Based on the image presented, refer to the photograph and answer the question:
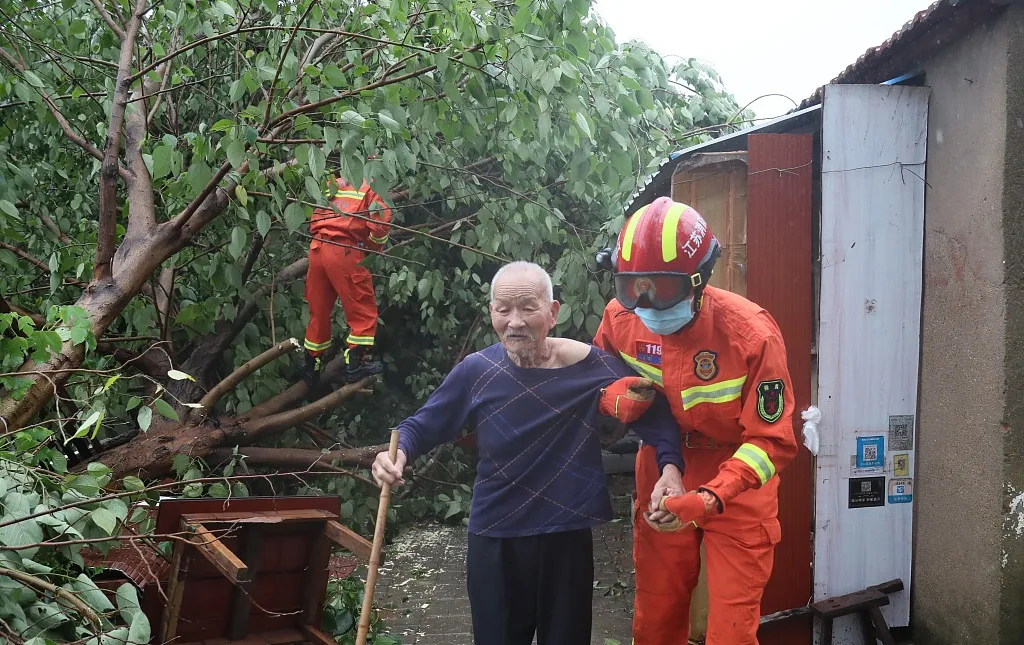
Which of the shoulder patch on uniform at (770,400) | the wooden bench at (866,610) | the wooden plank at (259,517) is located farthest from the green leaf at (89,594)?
the wooden bench at (866,610)

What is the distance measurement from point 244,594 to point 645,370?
7.03 feet

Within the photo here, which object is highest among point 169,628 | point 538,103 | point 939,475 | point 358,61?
point 358,61

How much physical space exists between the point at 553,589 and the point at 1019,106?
276 cm

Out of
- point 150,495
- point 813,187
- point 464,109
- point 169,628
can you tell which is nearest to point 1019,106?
point 813,187

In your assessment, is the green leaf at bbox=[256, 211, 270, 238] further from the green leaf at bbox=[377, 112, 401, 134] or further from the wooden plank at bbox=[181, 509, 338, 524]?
the wooden plank at bbox=[181, 509, 338, 524]

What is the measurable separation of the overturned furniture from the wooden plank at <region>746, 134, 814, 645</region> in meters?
2.04

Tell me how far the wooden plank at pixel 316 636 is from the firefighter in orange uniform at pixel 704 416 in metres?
1.51

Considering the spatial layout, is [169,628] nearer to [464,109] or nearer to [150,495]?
[150,495]

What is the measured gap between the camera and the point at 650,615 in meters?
3.48

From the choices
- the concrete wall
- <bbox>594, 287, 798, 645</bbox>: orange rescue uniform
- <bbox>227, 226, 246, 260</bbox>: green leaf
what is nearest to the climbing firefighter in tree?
<bbox>227, 226, 246, 260</bbox>: green leaf

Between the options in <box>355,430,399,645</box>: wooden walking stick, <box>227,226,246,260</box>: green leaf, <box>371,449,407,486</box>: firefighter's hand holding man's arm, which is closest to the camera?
<box>355,430,399,645</box>: wooden walking stick

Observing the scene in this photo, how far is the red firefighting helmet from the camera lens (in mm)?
3062

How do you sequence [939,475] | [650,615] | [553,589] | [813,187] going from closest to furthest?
[553,589], [650,615], [939,475], [813,187]

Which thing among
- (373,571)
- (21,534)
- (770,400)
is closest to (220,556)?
(21,534)
